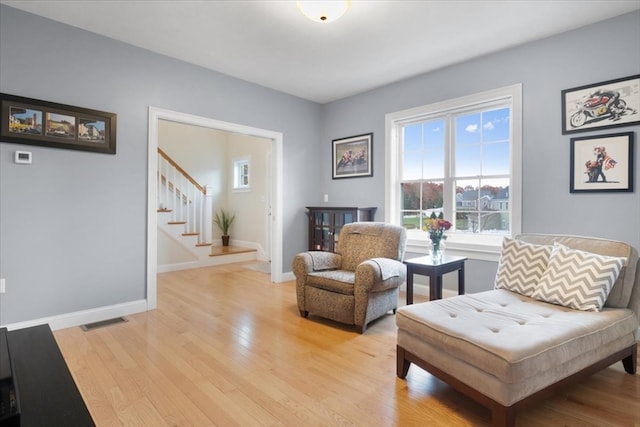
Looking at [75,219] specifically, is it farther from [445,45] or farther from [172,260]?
[445,45]

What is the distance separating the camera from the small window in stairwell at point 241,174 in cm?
697

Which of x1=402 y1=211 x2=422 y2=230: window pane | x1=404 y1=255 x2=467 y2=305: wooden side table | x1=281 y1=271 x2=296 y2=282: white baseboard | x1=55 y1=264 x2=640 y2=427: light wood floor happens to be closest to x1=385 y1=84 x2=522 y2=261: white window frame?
x1=402 y1=211 x2=422 y2=230: window pane

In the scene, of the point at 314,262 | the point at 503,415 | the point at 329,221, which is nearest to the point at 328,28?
the point at 314,262

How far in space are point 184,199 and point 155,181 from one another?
8.95 feet

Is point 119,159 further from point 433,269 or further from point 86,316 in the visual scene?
point 433,269

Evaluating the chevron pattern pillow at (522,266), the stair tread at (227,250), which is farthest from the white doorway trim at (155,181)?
the chevron pattern pillow at (522,266)

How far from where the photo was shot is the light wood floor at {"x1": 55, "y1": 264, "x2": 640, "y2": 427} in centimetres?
168

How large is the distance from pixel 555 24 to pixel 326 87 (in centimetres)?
254

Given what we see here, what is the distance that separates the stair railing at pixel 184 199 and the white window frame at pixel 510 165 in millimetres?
3588

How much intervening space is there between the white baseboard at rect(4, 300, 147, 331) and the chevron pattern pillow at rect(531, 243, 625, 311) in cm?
354

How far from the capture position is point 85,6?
2633 mm

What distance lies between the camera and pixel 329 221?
15.2ft

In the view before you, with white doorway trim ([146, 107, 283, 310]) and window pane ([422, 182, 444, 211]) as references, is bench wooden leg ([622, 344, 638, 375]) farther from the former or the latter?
white doorway trim ([146, 107, 283, 310])

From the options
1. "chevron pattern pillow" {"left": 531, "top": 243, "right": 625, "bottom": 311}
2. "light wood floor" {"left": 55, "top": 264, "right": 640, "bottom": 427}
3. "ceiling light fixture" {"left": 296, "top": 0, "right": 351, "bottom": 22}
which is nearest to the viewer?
"light wood floor" {"left": 55, "top": 264, "right": 640, "bottom": 427}
